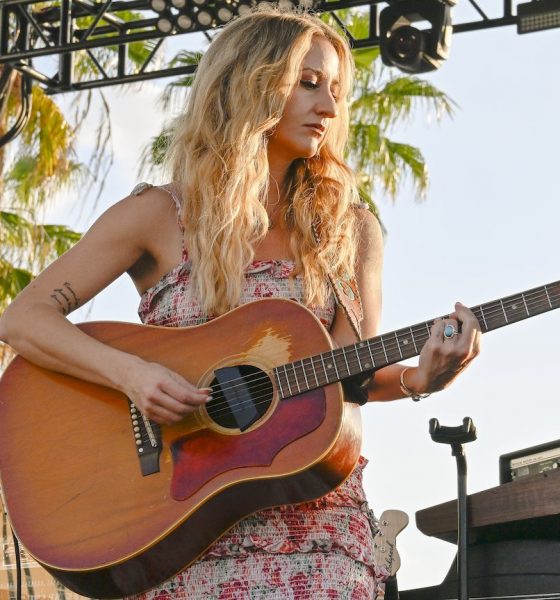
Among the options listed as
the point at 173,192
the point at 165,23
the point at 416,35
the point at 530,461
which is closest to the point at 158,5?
the point at 165,23

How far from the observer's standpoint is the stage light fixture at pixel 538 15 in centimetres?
730

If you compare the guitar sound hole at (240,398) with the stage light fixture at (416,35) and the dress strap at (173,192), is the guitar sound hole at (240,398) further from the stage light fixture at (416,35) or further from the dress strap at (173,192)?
the stage light fixture at (416,35)

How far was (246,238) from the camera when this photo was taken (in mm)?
3066

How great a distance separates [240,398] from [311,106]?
0.84 m

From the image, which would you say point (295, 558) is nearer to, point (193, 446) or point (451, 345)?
point (193, 446)

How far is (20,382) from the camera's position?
10.3ft

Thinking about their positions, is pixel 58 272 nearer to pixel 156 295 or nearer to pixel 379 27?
pixel 156 295

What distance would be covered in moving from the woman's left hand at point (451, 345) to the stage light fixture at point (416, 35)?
5.28 metres

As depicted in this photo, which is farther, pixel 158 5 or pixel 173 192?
pixel 158 5

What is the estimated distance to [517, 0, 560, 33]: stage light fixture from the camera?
7.30 m

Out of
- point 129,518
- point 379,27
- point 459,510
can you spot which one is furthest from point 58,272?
point 379,27

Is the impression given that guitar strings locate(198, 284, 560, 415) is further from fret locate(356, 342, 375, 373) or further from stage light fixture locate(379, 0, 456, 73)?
stage light fixture locate(379, 0, 456, 73)

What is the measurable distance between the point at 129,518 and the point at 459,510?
918 millimetres

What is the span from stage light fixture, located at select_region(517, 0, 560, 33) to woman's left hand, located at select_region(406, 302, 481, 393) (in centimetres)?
493
